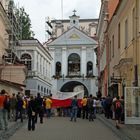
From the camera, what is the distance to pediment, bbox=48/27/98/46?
83.0 meters

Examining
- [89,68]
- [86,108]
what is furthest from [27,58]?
[86,108]

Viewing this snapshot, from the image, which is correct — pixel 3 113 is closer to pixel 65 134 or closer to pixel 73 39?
pixel 65 134

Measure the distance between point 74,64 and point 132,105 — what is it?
6088 centimetres

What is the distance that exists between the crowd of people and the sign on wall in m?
0.59

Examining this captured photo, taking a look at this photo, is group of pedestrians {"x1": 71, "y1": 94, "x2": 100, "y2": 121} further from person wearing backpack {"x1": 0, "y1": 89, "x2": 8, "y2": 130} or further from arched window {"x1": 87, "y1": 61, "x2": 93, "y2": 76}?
arched window {"x1": 87, "y1": 61, "x2": 93, "y2": 76}

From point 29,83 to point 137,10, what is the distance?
1658 inches

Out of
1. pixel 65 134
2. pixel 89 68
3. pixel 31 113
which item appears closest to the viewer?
pixel 65 134

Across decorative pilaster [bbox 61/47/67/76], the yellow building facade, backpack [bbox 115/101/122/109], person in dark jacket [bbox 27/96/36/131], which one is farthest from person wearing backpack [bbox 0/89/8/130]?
decorative pilaster [bbox 61/47/67/76]

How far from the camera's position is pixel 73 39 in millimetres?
84375

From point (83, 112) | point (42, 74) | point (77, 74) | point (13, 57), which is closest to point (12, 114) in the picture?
point (83, 112)

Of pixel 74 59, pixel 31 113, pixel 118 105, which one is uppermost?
pixel 74 59

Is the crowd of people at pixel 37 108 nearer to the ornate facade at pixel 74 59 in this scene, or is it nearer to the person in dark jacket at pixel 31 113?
the person in dark jacket at pixel 31 113

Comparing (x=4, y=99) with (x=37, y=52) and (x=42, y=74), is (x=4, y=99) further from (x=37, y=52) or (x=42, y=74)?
(x=42, y=74)

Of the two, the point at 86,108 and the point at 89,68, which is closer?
the point at 86,108
